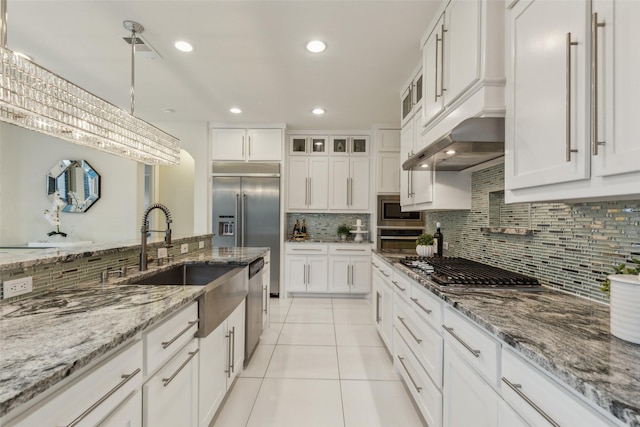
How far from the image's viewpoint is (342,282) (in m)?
4.81

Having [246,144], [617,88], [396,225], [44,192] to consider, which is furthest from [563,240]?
[44,192]

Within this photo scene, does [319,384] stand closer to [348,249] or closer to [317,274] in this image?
[317,274]

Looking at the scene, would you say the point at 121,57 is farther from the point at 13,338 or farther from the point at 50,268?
the point at 13,338

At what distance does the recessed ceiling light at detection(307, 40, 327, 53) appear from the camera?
2484 mm

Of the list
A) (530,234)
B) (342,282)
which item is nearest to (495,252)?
(530,234)

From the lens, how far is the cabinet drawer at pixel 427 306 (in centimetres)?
157

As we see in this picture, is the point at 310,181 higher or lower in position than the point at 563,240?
higher

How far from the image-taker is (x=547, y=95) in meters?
1.18

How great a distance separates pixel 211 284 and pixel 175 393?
0.54m

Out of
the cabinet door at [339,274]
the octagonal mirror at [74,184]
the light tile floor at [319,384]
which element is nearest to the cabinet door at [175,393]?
the light tile floor at [319,384]

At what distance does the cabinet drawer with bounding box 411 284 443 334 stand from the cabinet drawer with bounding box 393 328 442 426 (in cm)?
31

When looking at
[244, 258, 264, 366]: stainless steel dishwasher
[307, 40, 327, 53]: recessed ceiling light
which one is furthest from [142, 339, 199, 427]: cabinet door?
[307, 40, 327, 53]: recessed ceiling light

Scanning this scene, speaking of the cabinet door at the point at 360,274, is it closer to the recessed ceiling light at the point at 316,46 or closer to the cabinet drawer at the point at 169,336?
the recessed ceiling light at the point at 316,46

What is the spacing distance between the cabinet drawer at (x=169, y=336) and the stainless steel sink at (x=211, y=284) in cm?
6
